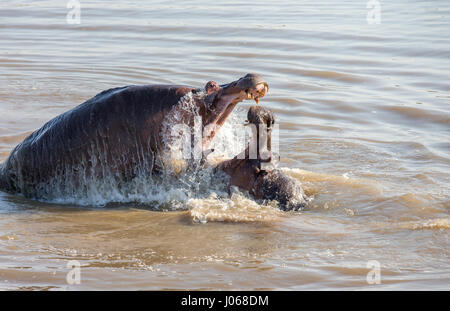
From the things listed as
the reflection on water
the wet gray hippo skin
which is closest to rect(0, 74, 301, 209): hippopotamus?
the wet gray hippo skin

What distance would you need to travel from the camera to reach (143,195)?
5.25m

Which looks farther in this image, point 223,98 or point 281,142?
point 281,142

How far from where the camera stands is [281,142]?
7.10 meters

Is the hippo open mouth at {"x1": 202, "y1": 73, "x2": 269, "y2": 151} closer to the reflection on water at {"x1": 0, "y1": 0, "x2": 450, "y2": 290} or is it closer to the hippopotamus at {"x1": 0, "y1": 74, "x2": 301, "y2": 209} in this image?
the hippopotamus at {"x1": 0, "y1": 74, "x2": 301, "y2": 209}

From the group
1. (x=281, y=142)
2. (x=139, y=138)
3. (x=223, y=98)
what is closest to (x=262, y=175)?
(x=223, y=98)

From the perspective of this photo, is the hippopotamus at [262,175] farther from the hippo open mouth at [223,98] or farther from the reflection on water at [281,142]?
the hippo open mouth at [223,98]

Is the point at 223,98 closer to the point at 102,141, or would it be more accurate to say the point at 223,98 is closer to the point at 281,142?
the point at 102,141

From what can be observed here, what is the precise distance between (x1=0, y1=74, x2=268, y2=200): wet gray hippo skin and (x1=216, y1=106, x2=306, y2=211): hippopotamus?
0.88 feet

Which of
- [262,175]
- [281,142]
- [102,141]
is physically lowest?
[281,142]

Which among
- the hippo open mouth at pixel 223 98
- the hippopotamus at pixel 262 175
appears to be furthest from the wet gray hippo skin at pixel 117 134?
the hippopotamus at pixel 262 175

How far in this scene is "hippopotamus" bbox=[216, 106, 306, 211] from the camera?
482 cm

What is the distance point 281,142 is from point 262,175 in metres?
2.19
